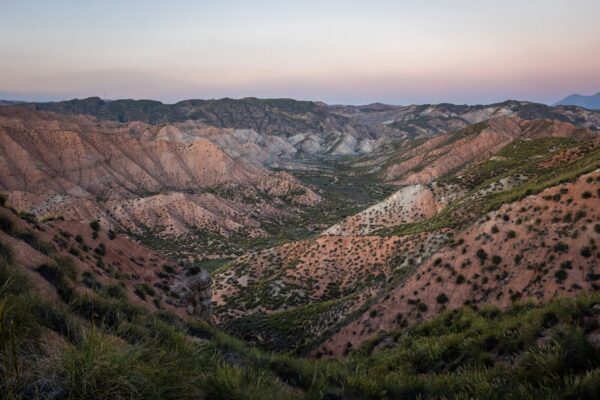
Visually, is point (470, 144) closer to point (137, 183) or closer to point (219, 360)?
point (137, 183)

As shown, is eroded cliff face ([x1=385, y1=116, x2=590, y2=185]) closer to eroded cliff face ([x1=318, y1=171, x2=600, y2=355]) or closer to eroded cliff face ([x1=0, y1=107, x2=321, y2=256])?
eroded cliff face ([x1=0, y1=107, x2=321, y2=256])

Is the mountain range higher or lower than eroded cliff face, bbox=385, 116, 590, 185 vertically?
lower

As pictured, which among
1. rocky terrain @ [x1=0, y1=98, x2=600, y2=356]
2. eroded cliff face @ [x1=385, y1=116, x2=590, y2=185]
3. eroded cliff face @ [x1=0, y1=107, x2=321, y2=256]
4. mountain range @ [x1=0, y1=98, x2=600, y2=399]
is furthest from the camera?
eroded cliff face @ [x1=385, y1=116, x2=590, y2=185]

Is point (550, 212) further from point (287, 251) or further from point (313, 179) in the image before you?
point (313, 179)

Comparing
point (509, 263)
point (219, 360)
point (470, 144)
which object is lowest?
point (509, 263)

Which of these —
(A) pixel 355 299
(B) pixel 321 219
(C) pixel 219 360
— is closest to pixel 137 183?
(B) pixel 321 219

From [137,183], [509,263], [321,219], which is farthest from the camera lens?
[137,183]

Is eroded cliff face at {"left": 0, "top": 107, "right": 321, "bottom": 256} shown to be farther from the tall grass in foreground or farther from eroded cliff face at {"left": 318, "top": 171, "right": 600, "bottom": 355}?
the tall grass in foreground

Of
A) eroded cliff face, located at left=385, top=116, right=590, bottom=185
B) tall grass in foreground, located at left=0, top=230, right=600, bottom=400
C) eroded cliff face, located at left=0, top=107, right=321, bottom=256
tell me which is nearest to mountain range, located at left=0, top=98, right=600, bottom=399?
tall grass in foreground, located at left=0, top=230, right=600, bottom=400

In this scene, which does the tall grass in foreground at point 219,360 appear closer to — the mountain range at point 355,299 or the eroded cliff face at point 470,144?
the mountain range at point 355,299

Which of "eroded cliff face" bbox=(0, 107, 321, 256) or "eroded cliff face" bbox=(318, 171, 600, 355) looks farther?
"eroded cliff face" bbox=(0, 107, 321, 256)

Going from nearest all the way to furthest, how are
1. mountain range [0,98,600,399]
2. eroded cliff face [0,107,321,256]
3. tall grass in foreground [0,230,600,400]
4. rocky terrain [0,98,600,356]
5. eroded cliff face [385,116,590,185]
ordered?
tall grass in foreground [0,230,600,400] < mountain range [0,98,600,399] < rocky terrain [0,98,600,356] < eroded cliff face [0,107,321,256] < eroded cliff face [385,116,590,185]
